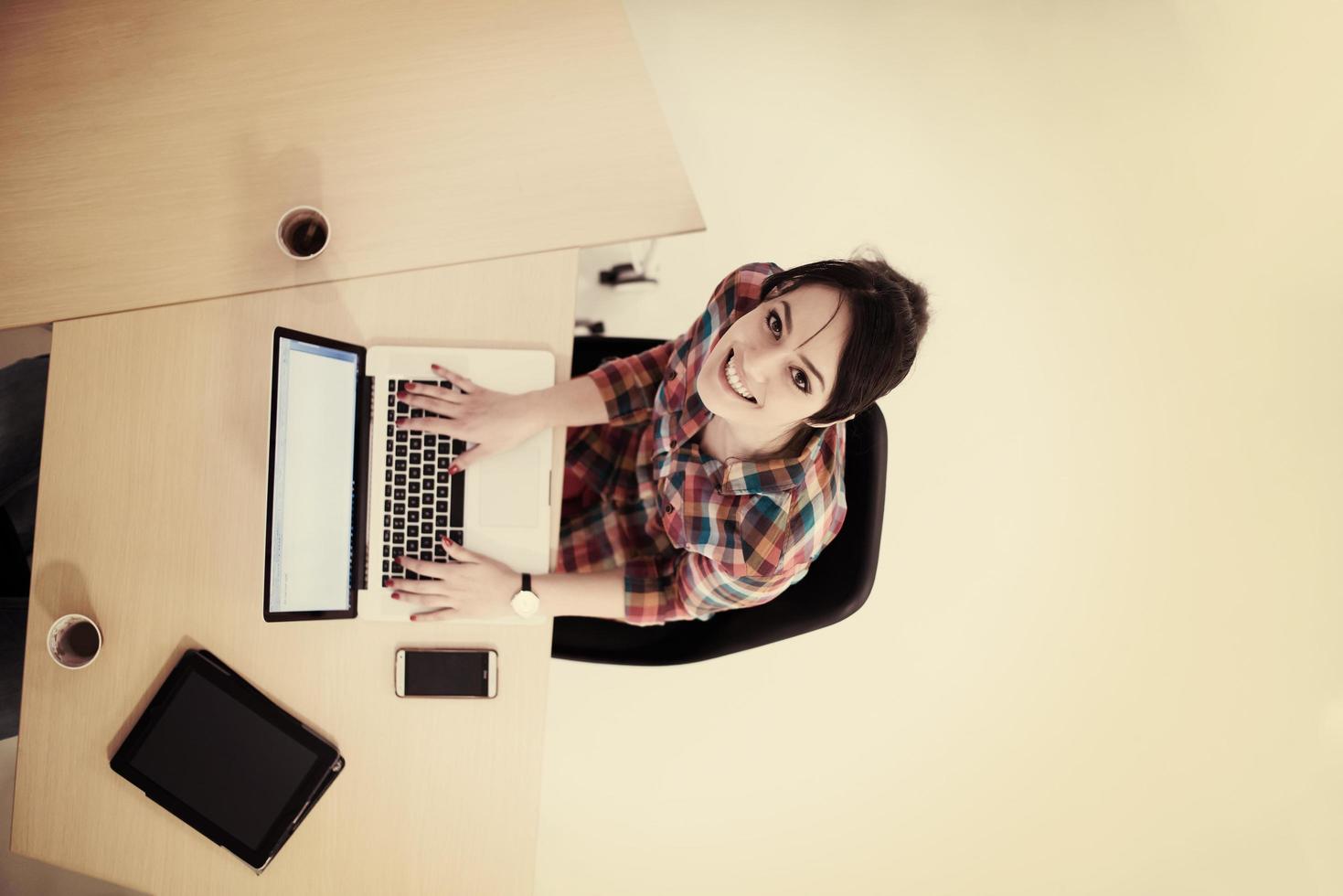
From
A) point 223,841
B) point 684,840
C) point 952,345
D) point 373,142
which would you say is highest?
point 373,142

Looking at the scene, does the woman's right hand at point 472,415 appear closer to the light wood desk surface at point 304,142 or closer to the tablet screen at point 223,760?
the light wood desk surface at point 304,142

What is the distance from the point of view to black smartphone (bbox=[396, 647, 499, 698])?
41.8 inches

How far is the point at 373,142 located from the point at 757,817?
69.1 inches

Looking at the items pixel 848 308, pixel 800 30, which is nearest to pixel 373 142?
pixel 848 308

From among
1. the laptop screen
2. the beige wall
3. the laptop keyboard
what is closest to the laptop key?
the laptop keyboard

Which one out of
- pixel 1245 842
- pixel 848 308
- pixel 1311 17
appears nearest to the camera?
pixel 848 308

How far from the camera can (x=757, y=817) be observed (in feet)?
5.81

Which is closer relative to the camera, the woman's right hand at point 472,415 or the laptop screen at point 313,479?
the laptop screen at point 313,479

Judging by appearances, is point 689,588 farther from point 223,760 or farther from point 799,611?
point 223,760

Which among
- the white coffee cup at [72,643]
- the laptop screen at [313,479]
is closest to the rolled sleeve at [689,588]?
the laptop screen at [313,479]

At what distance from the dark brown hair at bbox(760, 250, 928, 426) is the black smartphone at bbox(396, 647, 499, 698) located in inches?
25.2

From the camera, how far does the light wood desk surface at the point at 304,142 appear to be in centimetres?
109

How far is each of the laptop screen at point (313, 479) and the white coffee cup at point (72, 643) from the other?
363 mm

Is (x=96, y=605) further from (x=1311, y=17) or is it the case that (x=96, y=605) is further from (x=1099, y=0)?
(x=1311, y=17)
